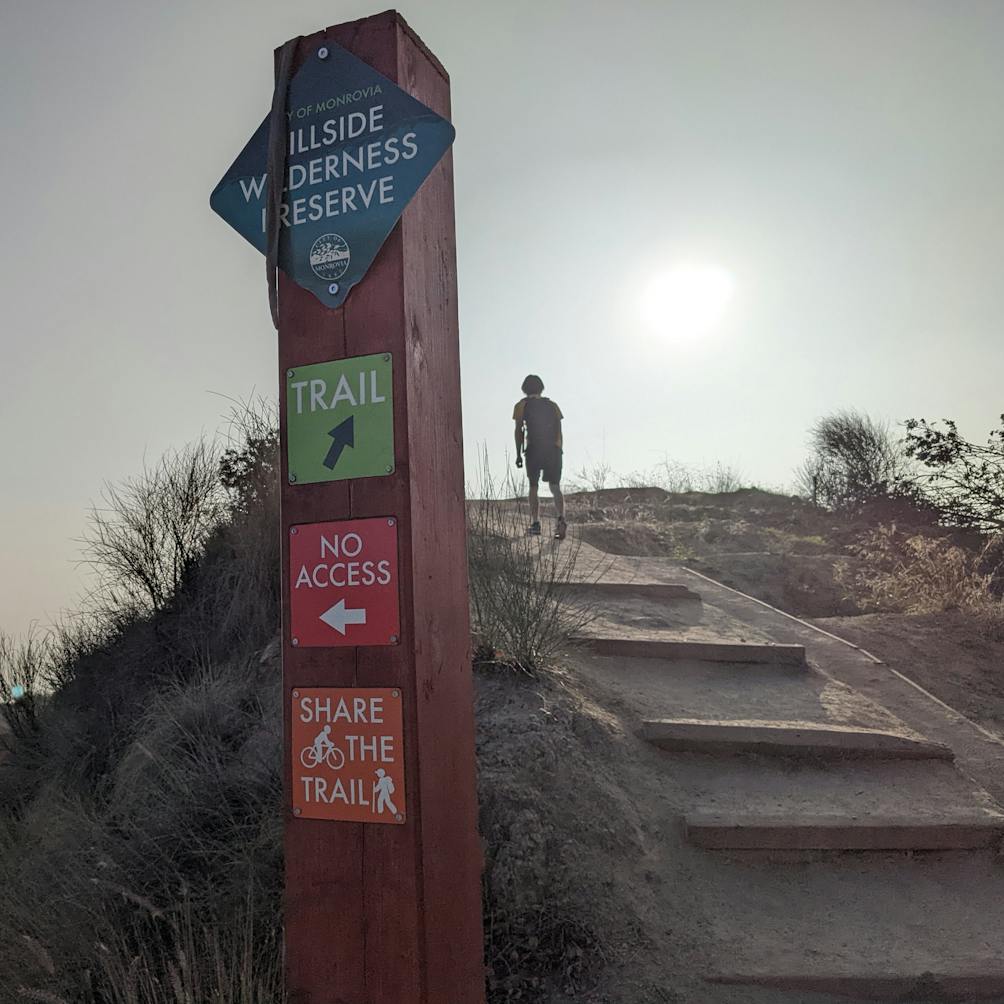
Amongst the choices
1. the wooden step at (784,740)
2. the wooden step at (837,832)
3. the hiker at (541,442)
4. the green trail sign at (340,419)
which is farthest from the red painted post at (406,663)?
the hiker at (541,442)

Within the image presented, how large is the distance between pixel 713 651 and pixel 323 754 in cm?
430

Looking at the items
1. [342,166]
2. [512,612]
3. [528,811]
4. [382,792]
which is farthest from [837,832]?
[342,166]

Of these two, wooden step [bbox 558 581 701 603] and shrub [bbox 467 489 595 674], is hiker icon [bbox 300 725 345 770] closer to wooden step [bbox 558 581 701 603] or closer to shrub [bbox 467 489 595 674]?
shrub [bbox 467 489 595 674]

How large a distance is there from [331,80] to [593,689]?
3.66m

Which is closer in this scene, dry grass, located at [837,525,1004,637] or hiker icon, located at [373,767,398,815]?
hiker icon, located at [373,767,398,815]

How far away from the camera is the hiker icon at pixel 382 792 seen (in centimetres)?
252

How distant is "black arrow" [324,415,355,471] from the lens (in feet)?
8.68

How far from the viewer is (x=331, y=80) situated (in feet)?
9.05

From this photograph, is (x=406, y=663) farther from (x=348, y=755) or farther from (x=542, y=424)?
(x=542, y=424)

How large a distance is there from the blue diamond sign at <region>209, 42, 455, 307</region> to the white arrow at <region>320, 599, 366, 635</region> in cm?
86

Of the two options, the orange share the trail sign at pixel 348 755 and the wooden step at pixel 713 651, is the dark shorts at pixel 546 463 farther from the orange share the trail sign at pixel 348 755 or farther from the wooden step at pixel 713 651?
the orange share the trail sign at pixel 348 755

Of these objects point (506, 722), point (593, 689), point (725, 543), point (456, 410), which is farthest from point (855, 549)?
point (456, 410)

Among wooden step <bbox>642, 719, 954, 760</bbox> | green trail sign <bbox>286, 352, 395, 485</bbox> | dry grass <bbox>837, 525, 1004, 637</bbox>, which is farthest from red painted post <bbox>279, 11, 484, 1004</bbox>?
dry grass <bbox>837, 525, 1004, 637</bbox>

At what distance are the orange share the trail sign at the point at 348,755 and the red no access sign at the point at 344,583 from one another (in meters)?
0.15
